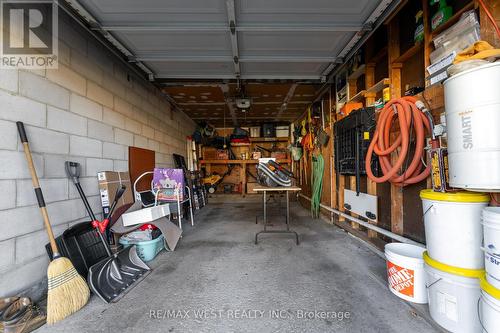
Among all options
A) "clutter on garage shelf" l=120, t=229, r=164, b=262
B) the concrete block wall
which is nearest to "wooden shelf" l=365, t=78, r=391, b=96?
"clutter on garage shelf" l=120, t=229, r=164, b=262

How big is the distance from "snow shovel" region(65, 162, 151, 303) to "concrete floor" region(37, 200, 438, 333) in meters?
0.07

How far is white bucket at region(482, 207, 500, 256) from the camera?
938 millimetres

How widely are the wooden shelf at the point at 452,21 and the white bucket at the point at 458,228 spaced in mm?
1226

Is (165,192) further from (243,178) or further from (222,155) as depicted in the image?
(222,155)

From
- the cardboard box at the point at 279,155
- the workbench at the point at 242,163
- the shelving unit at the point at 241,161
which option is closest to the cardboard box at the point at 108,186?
the workbench at the point at 242,163

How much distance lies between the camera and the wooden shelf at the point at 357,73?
2629mm

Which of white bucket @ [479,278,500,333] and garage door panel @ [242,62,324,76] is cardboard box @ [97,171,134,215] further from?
white bucket @ [479,278,500,333]

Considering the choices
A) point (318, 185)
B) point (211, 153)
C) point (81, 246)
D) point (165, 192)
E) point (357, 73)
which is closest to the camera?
point (81, 246)

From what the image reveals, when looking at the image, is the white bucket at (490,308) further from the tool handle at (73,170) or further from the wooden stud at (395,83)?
the tool handle at (73,170)

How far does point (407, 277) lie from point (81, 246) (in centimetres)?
259

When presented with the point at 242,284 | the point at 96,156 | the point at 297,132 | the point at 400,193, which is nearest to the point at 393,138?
the point at 400,193

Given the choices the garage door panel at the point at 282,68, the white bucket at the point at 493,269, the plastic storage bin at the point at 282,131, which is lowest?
the white bucket at the point at 493,269

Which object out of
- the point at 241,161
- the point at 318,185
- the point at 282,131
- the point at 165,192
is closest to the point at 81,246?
the point at 165,192

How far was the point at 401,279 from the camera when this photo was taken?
4.87ft
